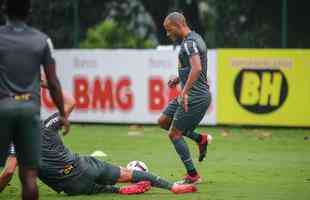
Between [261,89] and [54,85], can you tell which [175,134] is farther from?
[261,89]

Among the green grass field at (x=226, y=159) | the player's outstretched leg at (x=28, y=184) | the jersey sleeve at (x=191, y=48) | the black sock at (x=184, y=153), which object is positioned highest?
the jersey sleeve at (x=191, y=48)

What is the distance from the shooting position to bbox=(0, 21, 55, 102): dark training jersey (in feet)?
27.9

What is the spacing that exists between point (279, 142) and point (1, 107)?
35.4ft

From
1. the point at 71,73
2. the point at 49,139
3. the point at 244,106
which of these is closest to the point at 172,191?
the point at 49,139

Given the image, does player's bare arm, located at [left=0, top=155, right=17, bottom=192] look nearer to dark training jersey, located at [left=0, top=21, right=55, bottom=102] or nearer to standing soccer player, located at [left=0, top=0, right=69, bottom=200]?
standing soccer player, located at [left=0, top=0, right=69, bottom=200]

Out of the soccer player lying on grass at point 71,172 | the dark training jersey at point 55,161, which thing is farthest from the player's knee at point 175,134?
the dark training jersey at point 55,161

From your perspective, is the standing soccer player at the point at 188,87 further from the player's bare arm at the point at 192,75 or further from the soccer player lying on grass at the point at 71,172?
the soccer player lying on grass at the point at 71,172

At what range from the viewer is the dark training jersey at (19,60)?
27.9 feet

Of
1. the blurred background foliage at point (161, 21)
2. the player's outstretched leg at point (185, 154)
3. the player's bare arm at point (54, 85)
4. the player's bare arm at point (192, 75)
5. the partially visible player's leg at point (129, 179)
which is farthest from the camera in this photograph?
the blurred background foliage at point (161, 21)

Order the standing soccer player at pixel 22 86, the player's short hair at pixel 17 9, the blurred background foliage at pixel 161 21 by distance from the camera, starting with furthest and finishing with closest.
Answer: the blurred background foliage at pixel 161 21 → the player's short hair at pixel 17 9 → the standing soccer player at pixel 22 86

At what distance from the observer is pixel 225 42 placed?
24.0 m

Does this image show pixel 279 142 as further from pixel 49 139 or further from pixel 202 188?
→ pixel 49 139

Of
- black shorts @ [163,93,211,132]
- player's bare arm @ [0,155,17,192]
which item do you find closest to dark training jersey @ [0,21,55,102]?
player's bare arm @ [0,155,17,192]

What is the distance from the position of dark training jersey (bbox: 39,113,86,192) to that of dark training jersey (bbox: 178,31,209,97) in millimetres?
1959
